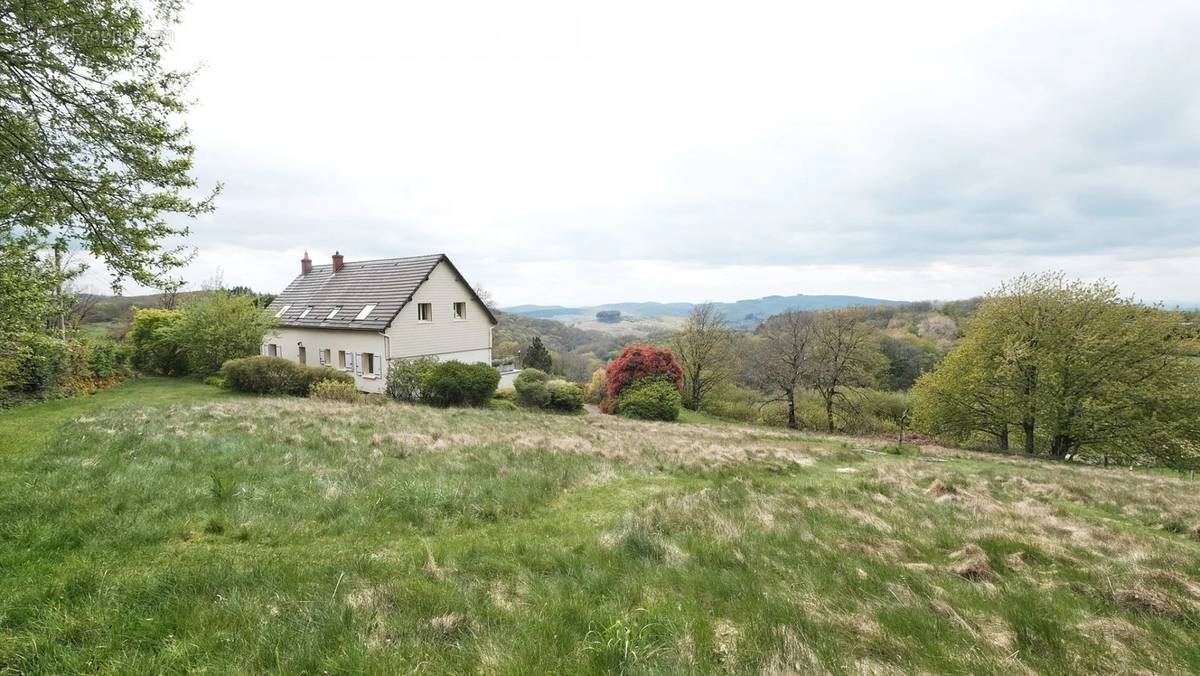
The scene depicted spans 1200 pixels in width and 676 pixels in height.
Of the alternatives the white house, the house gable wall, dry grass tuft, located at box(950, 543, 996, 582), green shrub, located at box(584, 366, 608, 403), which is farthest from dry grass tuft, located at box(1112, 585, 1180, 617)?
green shrub, located at box(584, 366, 608, 403)

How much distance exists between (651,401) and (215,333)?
26.1 m

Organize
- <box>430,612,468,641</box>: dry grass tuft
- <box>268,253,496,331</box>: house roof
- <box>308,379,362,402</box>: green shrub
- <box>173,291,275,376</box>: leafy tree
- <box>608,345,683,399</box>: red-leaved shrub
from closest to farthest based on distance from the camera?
<box>430,612,468,641</box>: dry grass tuft → <box>308,379,362,402</box>: green shrub → <box>173,291,275,376</box>: leafy tree → <box>268,253,496,331</box>: house roof → <box>608,345,683,399</box>: red-leaved shrub

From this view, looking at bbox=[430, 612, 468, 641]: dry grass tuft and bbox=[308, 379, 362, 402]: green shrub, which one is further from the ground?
bbox=[430, 612, 468, 641]: dry grass tuft

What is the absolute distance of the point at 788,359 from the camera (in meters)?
36.4

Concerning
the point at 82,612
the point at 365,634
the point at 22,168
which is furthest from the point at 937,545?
the point at 22,168

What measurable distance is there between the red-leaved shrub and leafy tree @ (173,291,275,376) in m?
23.0

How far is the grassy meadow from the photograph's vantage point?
3408mm

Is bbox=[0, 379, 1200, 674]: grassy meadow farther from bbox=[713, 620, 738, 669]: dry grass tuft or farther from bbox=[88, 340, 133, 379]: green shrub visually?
bbox=[88, 340, 133, 379]: green shrub

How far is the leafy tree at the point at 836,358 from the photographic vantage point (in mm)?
35969

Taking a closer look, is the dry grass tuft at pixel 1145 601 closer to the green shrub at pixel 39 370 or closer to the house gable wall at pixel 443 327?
the green shrub at pixel 39 370

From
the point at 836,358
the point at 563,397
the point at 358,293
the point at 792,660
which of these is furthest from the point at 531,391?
the point at 792,660

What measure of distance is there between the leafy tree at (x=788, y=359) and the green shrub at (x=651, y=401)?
27.6 feet

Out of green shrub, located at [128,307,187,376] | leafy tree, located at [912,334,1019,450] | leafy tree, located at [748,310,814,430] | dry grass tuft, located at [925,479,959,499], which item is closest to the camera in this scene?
dry grass tuft, located at [925,479,959,499]

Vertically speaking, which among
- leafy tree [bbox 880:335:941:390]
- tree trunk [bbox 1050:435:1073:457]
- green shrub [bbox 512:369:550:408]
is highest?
green shrub [bbox 512:369:550:408]
